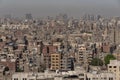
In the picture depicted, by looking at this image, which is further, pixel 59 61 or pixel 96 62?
pixel 96 62

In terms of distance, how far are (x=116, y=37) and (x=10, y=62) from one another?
9809 mm

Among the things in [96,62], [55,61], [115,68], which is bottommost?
[96,62]

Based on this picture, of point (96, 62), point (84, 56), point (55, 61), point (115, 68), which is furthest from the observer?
point (84, 56)

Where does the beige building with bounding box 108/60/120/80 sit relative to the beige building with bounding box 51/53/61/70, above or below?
above

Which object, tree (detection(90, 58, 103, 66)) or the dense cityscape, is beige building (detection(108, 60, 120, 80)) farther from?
tree (detection(90, 58, 103, 66))

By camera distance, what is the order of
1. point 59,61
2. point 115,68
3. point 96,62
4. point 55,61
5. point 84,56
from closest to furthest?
point 115,68 → point 59,61 → point 55,61 → point 96,62 → point 84,56

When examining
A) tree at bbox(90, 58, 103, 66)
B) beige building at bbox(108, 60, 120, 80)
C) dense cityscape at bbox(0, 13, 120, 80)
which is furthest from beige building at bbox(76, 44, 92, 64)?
beige building at bbox(108, 60, 120, 80)

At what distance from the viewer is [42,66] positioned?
13.7 m

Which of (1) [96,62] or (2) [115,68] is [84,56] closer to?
(1) [96,62]

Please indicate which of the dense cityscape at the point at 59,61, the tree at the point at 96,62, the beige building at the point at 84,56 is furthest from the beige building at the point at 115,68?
the beige building at the point at 84,56

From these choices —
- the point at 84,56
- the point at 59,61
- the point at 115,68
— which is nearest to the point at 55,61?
the point at 59,61

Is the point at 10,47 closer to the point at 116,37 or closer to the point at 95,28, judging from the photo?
the point at 116,37

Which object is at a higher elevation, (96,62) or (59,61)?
(59,61)

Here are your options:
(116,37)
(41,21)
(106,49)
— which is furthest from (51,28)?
(106,49)
